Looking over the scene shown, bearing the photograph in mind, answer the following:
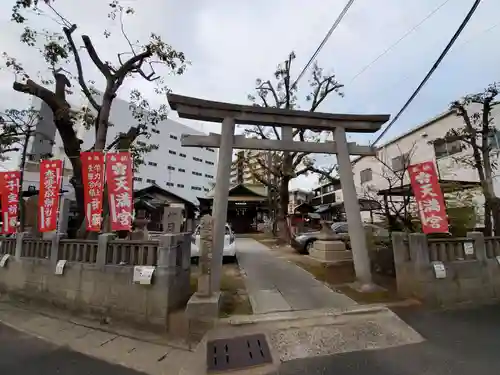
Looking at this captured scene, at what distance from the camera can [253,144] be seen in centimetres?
704

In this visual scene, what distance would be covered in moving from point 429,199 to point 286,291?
4.26 m

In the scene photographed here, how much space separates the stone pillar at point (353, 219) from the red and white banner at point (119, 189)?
5.58m

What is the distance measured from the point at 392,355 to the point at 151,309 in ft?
13.4

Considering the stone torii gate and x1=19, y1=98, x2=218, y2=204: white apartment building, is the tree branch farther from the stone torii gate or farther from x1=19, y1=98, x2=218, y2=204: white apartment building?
x1=19, y1=98, x2=218, y2=204: white apartment building

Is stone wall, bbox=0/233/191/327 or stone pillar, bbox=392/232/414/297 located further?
stone pillar, bbox=392/232/414/297

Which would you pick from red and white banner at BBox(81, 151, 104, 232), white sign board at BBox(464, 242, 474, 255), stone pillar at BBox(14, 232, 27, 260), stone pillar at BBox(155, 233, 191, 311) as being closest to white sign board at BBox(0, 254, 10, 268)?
stone pillar at BBox(14, 232, 27, 260)

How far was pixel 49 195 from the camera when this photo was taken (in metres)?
7.24

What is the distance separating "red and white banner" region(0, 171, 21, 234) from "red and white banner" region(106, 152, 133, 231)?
186 inches

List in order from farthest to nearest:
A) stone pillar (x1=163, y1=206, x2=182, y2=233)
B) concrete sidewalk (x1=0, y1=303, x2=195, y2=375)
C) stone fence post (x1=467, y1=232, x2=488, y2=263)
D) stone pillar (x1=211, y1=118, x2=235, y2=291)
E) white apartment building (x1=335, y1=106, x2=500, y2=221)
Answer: white apartment building (x1=335, y1=106, x2=500, y2=221), stone pillar (x1=163, y1=206, x2=182, y2=233), stone fence post (x1=467, y1=232, x2=488, y2=263), stone pillar (x1=211, y1=118, x2=235, y2=291), concrete sidewalk (x1=0, y1=303, x2=195, y2=375)

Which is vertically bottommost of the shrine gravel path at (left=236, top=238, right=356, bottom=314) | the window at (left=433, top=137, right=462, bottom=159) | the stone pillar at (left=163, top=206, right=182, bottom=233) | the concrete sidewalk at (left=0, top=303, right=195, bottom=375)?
the concrete sidewalk at (left=0, top=303, right=195, bottom=375)

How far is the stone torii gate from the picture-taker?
6352mm

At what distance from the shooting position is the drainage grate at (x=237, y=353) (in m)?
3.77

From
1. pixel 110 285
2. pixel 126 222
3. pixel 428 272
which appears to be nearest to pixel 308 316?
pixel 428 272

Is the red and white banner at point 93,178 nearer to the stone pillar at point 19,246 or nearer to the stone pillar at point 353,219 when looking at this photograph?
the stone pillar at point 19,246
